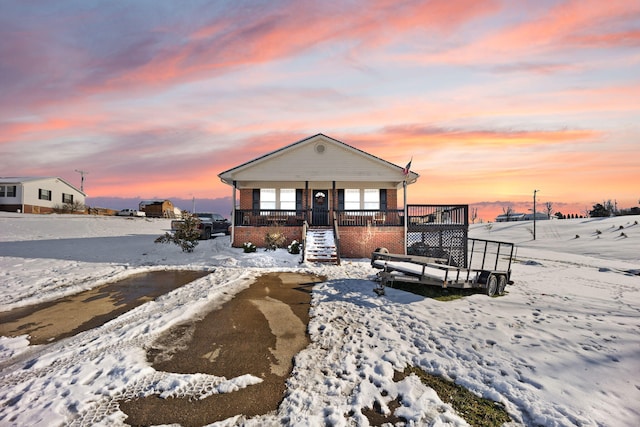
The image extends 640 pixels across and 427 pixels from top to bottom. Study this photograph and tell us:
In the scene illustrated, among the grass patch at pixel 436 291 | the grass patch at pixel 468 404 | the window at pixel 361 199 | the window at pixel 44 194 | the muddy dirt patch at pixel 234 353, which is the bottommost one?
the grass patch at pixel 436 291

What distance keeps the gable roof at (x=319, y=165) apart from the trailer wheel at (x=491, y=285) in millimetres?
9819

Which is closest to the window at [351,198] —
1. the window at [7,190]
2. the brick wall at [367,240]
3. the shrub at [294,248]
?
the brick wall at [367,240]

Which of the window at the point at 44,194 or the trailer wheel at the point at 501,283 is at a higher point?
the window at the point at 44,194

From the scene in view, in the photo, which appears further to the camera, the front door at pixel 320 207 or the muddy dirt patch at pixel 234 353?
the front door at pixel 320 207

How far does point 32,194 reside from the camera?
38844 mm

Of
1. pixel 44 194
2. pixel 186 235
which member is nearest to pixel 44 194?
pixel 44 194

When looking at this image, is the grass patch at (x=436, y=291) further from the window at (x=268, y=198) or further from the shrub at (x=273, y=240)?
the window at (x=268, y=198)

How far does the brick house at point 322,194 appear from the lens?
1681 cm

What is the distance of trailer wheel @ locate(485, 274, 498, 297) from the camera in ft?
29.2

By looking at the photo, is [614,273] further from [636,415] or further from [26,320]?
[26,320]

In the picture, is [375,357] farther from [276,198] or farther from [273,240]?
[276,198]

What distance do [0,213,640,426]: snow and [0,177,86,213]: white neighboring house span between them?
3729 cm

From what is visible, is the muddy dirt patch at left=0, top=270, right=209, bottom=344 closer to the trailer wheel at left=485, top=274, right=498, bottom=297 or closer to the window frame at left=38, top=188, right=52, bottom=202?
the trailer wheel at left=485, top=274, right=498, bottom=297

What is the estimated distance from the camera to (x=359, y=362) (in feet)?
15.3
